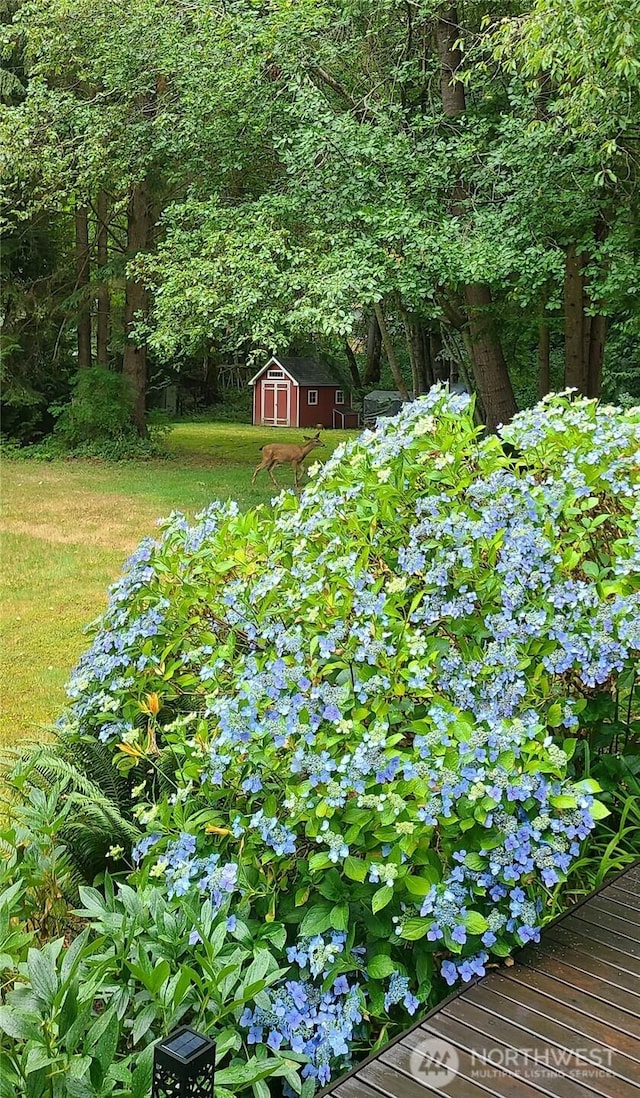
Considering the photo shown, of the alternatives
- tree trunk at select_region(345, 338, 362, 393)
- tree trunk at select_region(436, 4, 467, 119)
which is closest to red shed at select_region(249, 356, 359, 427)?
tree trunk at select_region(345, 338, 362, 393)

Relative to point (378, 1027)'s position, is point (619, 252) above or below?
above

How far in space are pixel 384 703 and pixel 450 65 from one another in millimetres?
7711

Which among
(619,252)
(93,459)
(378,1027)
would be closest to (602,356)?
(619,252)

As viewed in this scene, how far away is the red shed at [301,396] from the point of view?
21047 millimetres

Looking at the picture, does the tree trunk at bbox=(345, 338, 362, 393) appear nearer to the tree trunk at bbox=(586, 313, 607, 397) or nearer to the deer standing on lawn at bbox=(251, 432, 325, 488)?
the deer standing on lawn at bbox=(251, 432, 325, 488)

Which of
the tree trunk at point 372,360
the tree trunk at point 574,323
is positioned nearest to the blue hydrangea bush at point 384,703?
the tree trunk at point 574,323

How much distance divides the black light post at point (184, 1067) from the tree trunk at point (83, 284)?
13.1 metres

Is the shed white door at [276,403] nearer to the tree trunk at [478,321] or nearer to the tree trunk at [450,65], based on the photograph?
the tree trunk at [478,321]

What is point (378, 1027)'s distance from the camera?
1.98 metres

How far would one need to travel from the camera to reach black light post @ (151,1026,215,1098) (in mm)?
1323

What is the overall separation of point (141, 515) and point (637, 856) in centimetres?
725

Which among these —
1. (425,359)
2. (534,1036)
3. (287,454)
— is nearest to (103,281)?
(425,359)

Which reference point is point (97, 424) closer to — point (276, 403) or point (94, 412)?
point (94, 412)

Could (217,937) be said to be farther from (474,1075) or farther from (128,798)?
(128,798)
